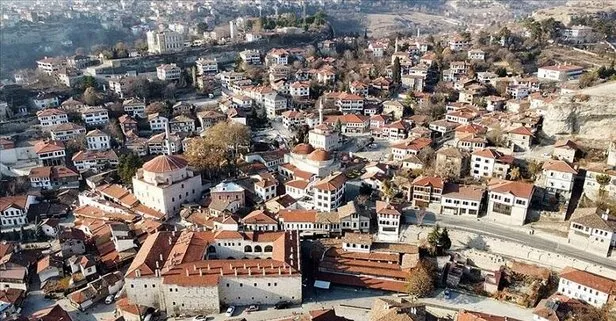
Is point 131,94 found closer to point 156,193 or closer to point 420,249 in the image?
point 156,193

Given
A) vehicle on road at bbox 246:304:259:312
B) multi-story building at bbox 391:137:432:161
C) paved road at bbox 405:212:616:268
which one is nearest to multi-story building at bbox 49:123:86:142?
vehicle on road at bbox 246:304:259:312

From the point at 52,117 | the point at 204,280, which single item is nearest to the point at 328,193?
the point at 204,280

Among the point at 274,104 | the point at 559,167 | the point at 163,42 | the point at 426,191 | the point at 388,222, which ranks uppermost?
the point at 163,42

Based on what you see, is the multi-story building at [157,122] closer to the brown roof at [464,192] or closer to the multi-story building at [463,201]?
the brown roof at [464,192]

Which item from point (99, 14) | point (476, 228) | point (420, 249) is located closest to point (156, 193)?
point (420, 249)

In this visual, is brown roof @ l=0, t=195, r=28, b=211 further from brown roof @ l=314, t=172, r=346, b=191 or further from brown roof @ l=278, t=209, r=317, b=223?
brown roof @ l=314, t=172, r=346, b=191

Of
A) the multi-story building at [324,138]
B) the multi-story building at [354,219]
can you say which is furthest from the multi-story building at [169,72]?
the multi-story building at [354,219]

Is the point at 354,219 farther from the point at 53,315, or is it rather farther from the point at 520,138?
the point at 53,315
